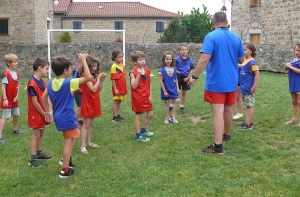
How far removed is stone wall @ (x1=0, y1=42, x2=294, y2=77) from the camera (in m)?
14.4

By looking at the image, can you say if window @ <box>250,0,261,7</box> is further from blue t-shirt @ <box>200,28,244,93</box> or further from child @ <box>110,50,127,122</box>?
blue t-shirt @ <box>200,28,244,93</box>

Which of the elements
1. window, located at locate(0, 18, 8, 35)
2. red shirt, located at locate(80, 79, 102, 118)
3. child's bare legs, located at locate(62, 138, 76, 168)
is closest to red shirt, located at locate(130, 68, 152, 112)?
red shirt, located at locate(80, 79, 102, 118)

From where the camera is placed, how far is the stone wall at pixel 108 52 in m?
14.4

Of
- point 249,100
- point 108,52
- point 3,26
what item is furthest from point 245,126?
point 3,26

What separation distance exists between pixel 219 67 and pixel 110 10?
3764 centimetres

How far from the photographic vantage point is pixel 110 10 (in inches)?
1608

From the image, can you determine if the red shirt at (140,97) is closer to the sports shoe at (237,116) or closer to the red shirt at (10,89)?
the red shirt at (10,89)

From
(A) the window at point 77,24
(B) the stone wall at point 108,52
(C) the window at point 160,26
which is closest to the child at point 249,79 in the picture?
(B) the stone wall at point 108,52

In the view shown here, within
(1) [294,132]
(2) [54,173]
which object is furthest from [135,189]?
(1) [294,132]

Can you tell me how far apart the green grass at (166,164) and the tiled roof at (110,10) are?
34140 millimetres

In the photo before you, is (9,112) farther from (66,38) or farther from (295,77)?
(66,38)

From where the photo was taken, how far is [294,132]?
6023 millimetres

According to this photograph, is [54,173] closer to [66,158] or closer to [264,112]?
[66,158]

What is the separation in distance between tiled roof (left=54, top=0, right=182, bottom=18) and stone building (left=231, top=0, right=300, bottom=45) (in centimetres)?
1951
